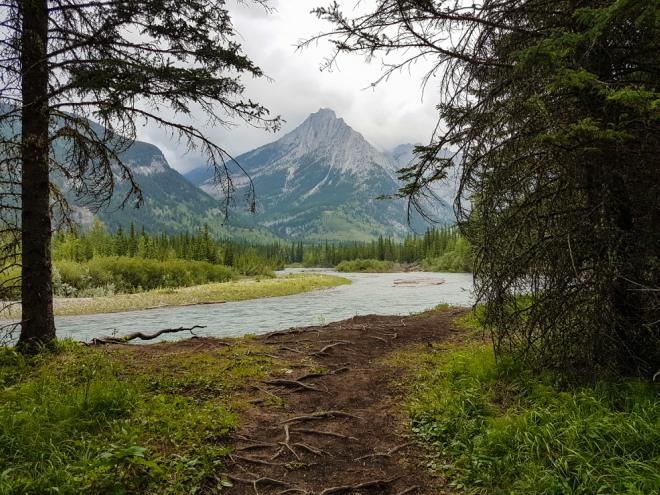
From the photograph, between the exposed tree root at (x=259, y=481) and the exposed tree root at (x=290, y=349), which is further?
the exposed tree root at (x=290, y=349)

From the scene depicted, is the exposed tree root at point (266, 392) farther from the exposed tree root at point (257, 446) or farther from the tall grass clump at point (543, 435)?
the tall grass clump at point (543, 435)

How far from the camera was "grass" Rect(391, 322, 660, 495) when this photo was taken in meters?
3.53

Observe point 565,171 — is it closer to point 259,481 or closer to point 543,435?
point 543,435

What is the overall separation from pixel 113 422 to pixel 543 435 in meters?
4.93

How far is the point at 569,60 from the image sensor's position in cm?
508

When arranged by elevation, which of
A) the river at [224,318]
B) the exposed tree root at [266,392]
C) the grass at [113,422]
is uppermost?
the grass at [113,422]

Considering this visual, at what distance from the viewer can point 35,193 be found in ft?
23.8

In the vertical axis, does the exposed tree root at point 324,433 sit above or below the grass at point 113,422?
below

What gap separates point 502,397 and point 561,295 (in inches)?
65.1

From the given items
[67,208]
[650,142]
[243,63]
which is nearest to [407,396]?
[650,142]

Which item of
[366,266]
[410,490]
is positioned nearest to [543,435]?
[410,490]

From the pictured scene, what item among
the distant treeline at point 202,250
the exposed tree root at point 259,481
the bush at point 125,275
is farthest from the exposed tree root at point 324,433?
the bush at point 125,275

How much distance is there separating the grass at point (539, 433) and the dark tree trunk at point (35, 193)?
6.94m

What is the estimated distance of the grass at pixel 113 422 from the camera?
12.2 ft
